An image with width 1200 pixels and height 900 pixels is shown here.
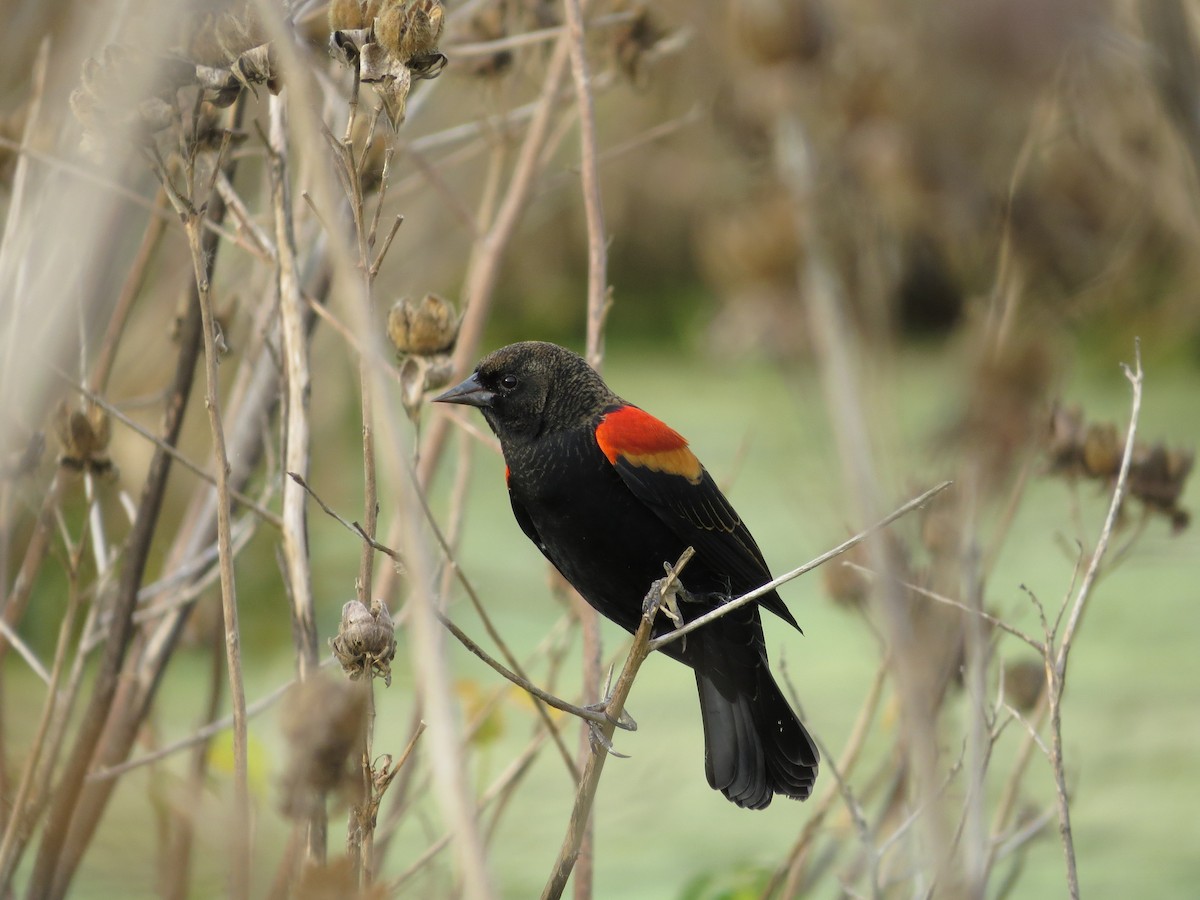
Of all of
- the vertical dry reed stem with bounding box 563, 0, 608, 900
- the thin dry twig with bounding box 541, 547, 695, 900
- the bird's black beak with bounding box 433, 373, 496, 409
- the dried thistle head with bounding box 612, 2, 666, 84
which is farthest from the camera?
the dried thistle head with bounding box 612, 2, 666, 84

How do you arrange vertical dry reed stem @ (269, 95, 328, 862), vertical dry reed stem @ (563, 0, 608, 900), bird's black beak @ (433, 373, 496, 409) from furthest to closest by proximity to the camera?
bird's black beak @ (433, 373, 496, 409)
vertical dry reed stem @ (563, 0, 608, 900)
vertical dry reed stem @ (269, 95, 328, 862)

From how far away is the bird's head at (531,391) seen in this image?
171 centimetres

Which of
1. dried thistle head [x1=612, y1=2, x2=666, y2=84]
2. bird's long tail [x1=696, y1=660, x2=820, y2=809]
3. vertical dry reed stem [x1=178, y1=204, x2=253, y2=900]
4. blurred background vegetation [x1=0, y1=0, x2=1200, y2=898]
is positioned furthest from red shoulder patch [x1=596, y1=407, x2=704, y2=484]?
vertical dry reed stem [x1=178, y1=204, x2=253, y2=900]

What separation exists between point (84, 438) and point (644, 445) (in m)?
0.67

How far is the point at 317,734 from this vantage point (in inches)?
31.3

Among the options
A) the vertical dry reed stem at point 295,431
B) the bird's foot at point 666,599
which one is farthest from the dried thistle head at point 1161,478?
the vertical dry reed stem at point 295,431

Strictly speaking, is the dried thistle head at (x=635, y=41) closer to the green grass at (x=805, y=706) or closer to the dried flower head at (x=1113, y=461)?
the green grass at (x=805, y=706)

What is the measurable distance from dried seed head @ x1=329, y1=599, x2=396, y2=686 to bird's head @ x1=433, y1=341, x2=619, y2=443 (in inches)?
27.0

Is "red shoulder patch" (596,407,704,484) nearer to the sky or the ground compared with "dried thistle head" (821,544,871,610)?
nearer to the sky

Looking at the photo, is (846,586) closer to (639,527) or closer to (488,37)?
(639,527)

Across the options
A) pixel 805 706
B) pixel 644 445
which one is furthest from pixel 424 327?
pixel 805 706

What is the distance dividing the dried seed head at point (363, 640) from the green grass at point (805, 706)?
1.22 feet

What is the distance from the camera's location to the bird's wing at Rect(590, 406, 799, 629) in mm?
1663

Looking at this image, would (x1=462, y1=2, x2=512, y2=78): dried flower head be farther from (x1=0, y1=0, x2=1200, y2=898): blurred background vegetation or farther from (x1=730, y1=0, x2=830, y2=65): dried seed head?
(x1=730, y1=0, x2=830, y2=65): dried seed head
